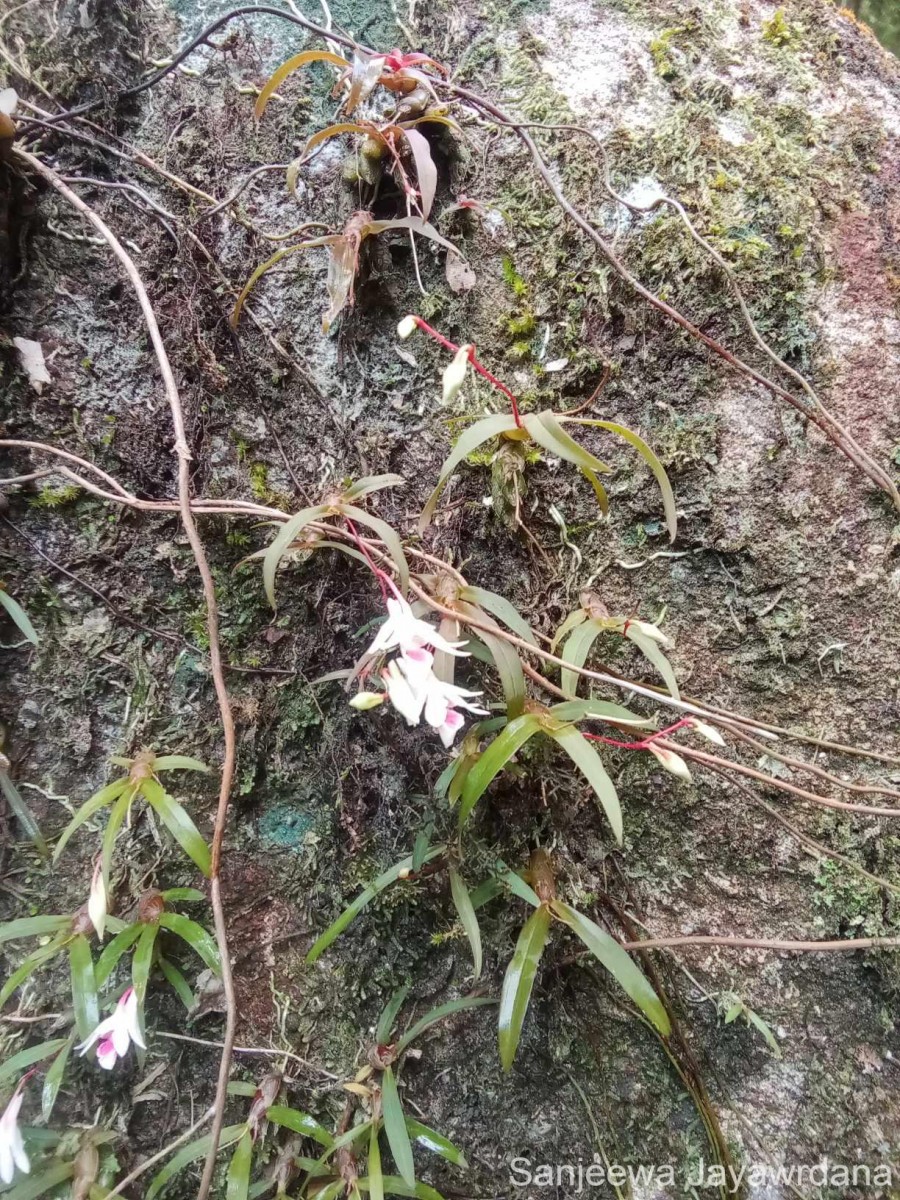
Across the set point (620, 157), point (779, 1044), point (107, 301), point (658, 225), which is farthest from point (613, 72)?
point (779, 1044)

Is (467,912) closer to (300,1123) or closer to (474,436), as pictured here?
(300,1123)

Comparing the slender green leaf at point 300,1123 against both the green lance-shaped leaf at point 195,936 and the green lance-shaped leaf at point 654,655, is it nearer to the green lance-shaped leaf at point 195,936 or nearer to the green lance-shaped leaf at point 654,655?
the green lance-shaped leaf at point 195,936

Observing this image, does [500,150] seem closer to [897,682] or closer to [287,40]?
[287,40]

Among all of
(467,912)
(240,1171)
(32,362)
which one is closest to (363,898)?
(467,912)

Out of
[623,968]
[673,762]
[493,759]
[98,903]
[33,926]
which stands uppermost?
[673,762]

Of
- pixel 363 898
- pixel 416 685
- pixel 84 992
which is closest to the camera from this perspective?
pixel 416 685

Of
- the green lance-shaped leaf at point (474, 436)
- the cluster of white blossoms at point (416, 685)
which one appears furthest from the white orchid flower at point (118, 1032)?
the green lance-shaped leaf at point (474, 436)

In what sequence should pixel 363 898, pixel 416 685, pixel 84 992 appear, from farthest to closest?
pixel 363 898 < pixel 84 992 < pixel 416 685
